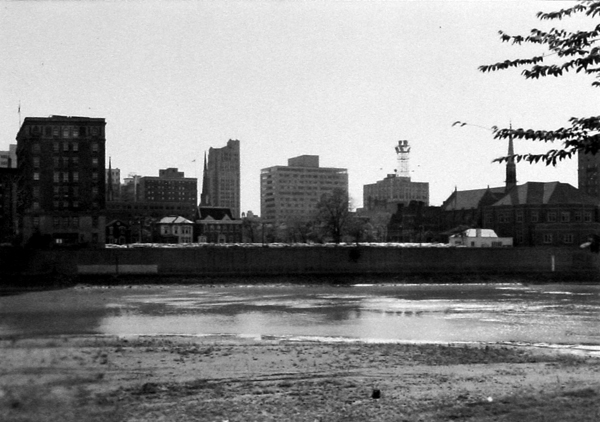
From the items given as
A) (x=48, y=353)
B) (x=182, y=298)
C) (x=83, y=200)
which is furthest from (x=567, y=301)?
(x=83, y=200)

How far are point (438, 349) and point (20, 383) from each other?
1481cm

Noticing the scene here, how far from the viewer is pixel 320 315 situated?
158 feet

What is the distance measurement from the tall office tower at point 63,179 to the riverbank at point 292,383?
95.6 meters

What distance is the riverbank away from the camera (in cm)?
1372

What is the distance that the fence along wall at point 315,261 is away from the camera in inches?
3782

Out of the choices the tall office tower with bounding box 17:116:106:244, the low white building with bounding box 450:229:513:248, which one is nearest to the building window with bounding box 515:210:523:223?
the low white building with bounding box 450:229:513:248

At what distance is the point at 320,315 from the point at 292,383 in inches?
1208

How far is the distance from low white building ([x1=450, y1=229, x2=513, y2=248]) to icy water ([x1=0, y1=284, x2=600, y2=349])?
68.4 metres

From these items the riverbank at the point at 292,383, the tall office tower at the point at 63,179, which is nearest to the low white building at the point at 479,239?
the tall office tower at the point at 63,179

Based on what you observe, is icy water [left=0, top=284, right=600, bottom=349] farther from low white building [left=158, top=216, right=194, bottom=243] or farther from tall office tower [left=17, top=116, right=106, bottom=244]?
low white building [left=158, top=216, right=194, bottom=243]

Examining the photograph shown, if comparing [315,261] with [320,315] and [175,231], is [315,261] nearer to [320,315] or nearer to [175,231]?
[320,315]

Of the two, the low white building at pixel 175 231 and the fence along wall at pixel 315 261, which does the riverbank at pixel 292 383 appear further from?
the low white building at pixel 175 231

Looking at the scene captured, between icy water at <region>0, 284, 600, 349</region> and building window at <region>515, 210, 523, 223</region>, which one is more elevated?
building window at <region>515, 210, 523, 223</region>

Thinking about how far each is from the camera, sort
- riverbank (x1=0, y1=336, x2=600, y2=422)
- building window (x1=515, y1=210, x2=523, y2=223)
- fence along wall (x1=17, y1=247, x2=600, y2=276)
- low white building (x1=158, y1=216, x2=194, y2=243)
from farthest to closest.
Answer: low white building (x1=158, y1=216, x2=194, y2=243)
building window (x1=515, y1=210, x2=523, y2=223)
fence along wall (x1=17, y1=247, x2=600, y2=276)
riverbank (x1=0, y1=336, x2=600, y2=422)
